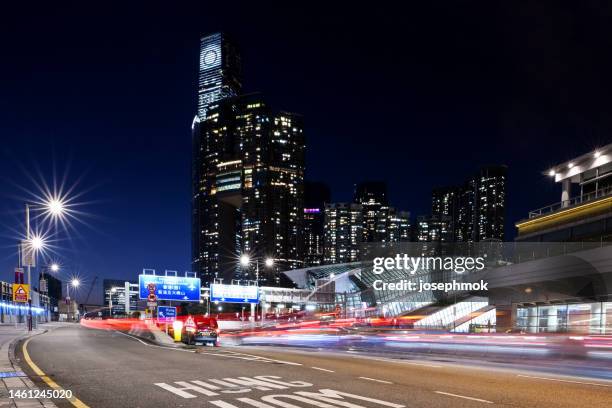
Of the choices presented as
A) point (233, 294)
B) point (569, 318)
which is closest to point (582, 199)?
point (569, 318)

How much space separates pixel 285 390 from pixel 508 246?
166 feet

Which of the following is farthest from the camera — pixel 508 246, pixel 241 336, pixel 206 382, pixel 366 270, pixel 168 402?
pixel 366 270

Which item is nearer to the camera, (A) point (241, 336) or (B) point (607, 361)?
(B) point (607, 361)

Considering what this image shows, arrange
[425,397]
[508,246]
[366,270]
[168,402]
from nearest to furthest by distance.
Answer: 1. [168,402]
2. [425,397]
3. [508,246]
4. [366,270]

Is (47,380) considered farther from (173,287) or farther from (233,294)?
(233,294)

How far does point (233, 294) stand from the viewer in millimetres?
63812

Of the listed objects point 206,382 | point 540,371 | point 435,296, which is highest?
point 206,382

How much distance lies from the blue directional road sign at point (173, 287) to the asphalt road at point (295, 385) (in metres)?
36.6

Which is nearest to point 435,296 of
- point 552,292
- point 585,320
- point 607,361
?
point 552,292

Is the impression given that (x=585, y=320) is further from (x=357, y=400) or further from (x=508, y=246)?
(x=357, y=400)

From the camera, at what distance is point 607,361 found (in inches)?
704

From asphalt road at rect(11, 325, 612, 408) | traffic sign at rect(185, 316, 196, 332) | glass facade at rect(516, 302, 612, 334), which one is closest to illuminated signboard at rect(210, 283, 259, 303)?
traffic sign at rect(185, 316, 196, 332)

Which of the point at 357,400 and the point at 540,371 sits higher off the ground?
the point at 357,400

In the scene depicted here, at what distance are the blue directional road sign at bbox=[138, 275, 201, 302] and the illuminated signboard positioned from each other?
3508 millimetres
